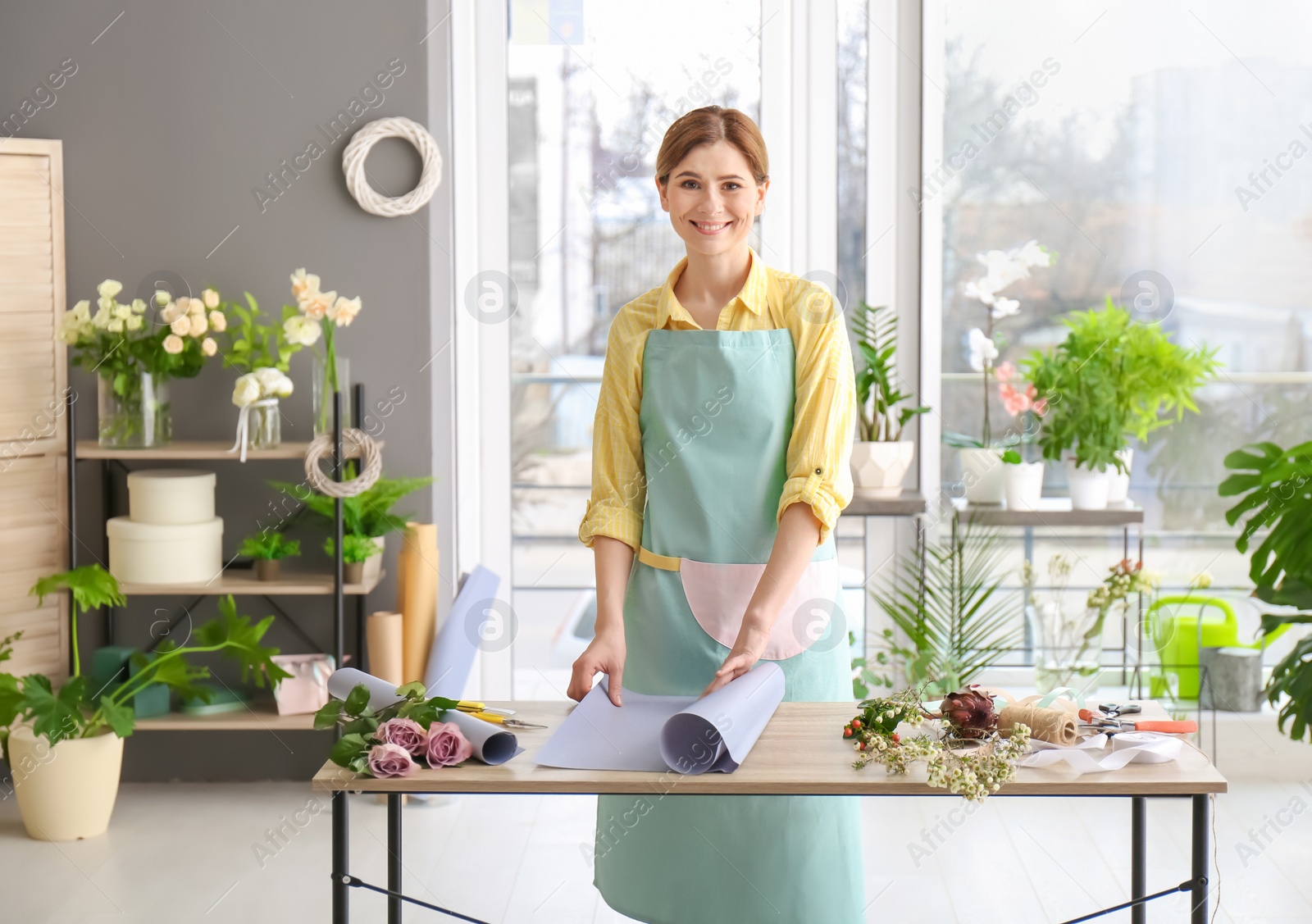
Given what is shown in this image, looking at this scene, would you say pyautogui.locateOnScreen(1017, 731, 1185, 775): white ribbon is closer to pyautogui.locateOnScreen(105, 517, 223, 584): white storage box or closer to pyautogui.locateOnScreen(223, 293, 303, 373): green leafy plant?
pyautogui.locateOnScreen(223, 293, 303, 373): green leafy plant

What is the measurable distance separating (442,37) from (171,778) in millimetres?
2360

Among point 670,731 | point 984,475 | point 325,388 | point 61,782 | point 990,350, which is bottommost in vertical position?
→ point 61,782

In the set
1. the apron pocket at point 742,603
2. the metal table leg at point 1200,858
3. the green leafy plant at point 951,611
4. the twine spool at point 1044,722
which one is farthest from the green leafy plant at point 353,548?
the metal table leg at point 1200,858

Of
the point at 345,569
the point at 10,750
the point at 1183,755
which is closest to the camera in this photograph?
the point at 1183,755

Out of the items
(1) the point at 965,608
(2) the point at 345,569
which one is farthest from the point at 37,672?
(1) the point at 965,608

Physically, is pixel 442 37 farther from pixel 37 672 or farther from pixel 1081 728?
pixel 1081 728

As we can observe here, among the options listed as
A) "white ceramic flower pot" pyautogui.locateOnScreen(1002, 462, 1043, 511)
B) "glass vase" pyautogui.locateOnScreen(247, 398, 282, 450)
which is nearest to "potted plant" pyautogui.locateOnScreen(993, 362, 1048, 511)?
"white ceramic flower pot" pyautogui.locateOnScreen(1002, 462, 1043, 511)

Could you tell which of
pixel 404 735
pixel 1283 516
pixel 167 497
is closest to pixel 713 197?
pixel 404 735

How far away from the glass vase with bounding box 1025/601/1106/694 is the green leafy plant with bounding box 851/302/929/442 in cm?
74

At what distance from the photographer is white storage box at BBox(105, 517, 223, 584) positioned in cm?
330

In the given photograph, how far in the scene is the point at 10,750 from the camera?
3.16 m

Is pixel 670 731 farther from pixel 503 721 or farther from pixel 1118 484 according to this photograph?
pixel 1118 484

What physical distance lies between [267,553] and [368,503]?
0.31 m

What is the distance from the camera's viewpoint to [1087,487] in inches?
140
